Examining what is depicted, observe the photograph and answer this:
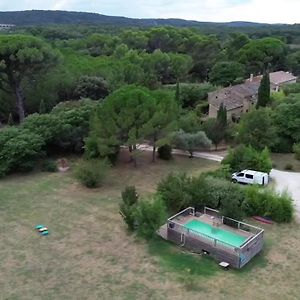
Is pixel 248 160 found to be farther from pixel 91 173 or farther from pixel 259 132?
pixel 91 173

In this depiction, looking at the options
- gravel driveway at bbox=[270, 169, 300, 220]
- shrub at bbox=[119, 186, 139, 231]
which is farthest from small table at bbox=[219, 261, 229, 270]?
gravel driveway at bbox=[270, 169, 300, 220]

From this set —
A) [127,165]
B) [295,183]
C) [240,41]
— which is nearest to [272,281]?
[295,183]

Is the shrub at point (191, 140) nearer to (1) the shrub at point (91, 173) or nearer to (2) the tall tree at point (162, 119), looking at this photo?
(2) the tall tree at point (162, 119)

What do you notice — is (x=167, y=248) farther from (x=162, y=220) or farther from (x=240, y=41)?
(x=240, y=41)

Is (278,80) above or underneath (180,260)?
above

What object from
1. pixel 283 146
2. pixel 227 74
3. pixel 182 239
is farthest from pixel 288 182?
pixel 227 74

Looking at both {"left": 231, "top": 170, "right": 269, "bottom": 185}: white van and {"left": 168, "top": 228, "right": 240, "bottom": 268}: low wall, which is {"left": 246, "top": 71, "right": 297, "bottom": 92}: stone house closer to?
{"left": 231, "top": 170, "right": 269, "bottom": 185}: white van
